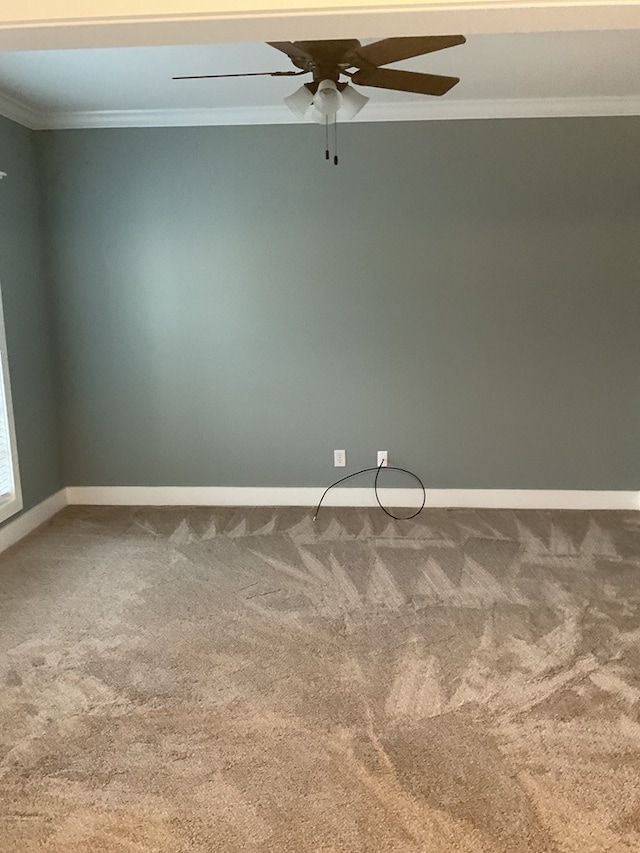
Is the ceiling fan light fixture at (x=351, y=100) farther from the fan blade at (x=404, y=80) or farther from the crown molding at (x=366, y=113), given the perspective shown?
the crown molding at (x=366, y=113)

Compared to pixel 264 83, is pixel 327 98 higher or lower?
lower

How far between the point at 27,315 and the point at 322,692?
9.67 ft

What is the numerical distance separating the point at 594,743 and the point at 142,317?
11.3ft

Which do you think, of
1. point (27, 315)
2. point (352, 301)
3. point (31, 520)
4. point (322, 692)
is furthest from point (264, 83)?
point (322, 692)

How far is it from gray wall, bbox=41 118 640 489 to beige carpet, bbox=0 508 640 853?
69cm

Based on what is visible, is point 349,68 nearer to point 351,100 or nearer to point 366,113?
point 351,100

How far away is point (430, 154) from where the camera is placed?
159 inches

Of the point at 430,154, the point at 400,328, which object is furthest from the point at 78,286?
the point at 430,154

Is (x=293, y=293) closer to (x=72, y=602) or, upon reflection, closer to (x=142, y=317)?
(x=142, y=317)

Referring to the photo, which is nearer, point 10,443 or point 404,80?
point 404,80

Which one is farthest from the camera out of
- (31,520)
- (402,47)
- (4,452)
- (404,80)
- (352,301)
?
(352,301)

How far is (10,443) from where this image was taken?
3.88 metres

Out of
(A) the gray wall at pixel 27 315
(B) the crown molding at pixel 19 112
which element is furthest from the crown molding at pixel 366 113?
(A) the gray wall at pixel 27 315

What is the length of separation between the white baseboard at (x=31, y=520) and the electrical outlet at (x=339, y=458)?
73.6 inches
